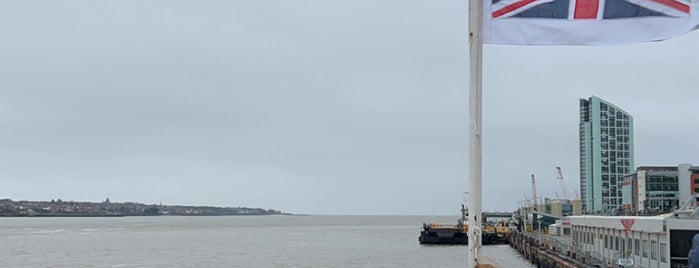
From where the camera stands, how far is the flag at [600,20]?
9.08 meters

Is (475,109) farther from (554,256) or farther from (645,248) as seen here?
(554,256)

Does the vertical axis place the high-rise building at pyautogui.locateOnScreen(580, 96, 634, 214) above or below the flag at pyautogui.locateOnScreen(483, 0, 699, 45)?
above

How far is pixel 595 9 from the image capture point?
9.05m

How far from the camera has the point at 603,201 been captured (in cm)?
16825

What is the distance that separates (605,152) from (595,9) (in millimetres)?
170224

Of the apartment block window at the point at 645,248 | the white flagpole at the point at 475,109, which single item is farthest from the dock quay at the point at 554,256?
the white flagpole at the point at 475,109

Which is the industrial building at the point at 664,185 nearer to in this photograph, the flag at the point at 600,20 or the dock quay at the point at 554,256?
the dock quay at the point at 554,256

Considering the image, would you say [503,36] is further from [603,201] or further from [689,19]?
[603,201]

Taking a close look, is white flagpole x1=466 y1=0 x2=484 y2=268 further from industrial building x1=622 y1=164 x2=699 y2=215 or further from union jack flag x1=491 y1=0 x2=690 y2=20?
industrial building x1=622 y1=164 x2=699 y2=215

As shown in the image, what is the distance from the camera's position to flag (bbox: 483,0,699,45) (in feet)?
29.8

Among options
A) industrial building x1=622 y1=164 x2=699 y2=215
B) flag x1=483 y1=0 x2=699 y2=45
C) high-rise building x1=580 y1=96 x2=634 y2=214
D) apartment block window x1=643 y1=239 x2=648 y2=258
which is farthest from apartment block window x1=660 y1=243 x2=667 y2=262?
high-rise building x1=580 y1=96 x2=634 y2=214

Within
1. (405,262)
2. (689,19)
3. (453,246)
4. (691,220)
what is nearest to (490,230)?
(453,246)

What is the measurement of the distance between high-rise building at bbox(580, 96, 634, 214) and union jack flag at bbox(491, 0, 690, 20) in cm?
16445

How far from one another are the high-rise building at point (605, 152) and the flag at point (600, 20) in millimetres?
164420
